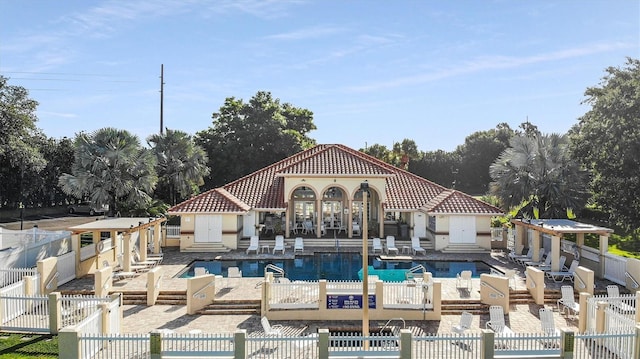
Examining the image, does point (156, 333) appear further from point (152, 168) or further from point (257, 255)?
point (152, 168)

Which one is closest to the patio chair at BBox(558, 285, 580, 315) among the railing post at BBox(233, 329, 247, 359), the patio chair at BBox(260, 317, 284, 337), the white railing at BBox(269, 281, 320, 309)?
the white railing at BBox(269, 281, 320, 309)

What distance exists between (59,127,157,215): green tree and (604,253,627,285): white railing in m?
26.9

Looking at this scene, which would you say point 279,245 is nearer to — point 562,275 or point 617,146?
point 562,275

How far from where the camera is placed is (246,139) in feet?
157

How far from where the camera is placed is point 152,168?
32.1 metres

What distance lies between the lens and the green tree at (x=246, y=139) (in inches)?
1876

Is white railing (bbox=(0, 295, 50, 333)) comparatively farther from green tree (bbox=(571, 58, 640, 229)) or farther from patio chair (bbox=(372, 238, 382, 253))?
green tree (bbox=(571, 58, 640, 229))

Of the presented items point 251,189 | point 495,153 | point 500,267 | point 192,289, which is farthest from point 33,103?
point 495,153

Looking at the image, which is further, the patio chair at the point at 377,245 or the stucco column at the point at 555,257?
the patio chair at the point at 377,245

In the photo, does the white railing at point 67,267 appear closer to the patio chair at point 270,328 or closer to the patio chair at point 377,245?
the patio chair at point 270,328

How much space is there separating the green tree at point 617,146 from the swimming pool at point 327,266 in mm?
7192

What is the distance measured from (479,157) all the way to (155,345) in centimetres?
6267

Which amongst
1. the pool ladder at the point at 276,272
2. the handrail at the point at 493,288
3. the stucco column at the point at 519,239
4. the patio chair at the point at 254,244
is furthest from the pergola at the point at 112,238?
the stucco column at the point at 519,239

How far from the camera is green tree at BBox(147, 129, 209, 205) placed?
120ft
